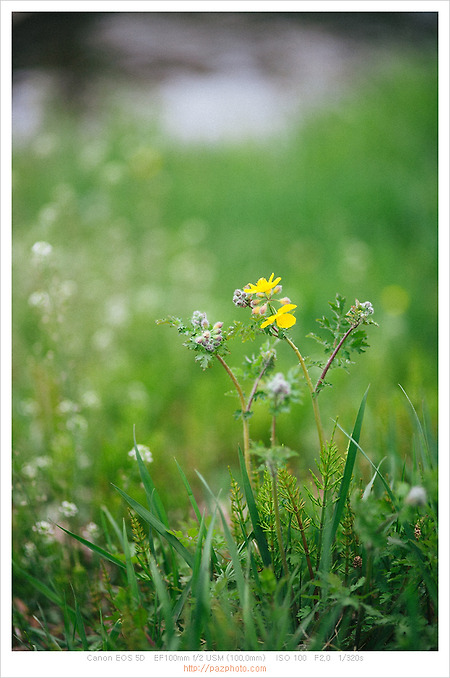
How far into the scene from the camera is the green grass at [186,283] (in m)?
1.13

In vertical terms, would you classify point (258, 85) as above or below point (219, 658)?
above

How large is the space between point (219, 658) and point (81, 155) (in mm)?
2199

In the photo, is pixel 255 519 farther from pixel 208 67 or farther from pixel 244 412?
pixel 208 67

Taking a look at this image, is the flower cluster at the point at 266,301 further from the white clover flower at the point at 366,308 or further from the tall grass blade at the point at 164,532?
the tall grass blade at the point at 164,532

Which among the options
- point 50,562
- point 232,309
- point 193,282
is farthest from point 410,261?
point 50,562

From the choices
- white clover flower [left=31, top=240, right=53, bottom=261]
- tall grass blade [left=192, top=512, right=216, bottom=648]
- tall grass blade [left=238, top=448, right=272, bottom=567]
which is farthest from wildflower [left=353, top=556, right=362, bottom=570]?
white clover flower [left=31, top=240, right=53, bottom=261]

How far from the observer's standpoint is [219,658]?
714 millimetres

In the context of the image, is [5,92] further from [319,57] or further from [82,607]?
[319,57]

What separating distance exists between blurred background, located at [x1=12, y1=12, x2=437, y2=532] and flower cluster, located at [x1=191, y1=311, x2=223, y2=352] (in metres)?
0.43

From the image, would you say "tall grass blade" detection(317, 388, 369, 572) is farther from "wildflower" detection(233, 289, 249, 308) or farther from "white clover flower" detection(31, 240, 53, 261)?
"white clover flower" detection(31, 240, 53, 261)

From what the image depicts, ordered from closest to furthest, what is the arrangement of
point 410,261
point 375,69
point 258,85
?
point 410,261
point 375,69
point 258,85

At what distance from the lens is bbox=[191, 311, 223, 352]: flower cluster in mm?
674

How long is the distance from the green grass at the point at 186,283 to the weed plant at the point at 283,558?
28 mm

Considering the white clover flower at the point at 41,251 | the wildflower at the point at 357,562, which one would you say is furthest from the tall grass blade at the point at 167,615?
the white clover flower at the point at 41,251
